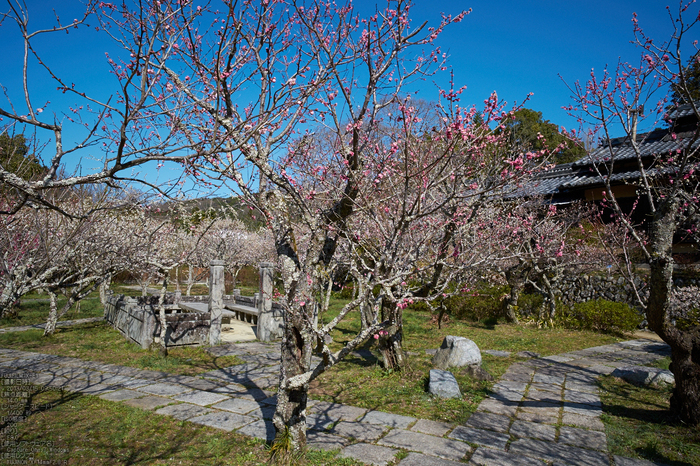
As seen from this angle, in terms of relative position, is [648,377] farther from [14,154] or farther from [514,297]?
[14,154]

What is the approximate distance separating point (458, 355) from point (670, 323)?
348 centimetres

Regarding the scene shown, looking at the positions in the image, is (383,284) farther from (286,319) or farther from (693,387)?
(693,387)

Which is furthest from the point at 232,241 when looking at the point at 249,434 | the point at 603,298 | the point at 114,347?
the point at 249,434

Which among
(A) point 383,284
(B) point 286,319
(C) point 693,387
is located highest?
(A) point 383,284

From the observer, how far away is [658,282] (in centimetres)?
500

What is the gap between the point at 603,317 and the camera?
1213 cm

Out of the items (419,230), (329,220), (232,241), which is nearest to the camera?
(329,220)

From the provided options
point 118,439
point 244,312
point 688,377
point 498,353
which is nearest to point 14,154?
point 118,439

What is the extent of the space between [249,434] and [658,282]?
539 centimetres

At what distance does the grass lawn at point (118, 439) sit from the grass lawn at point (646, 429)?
11.2 ft

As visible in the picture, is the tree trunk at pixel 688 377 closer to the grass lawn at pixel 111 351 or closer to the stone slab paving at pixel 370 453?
the stone slab paving at pixel 370 453

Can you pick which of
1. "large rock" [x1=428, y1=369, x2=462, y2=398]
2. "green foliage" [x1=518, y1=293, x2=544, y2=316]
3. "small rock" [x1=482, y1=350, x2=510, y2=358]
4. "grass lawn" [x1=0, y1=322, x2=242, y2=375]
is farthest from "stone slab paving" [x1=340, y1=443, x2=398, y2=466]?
"green foliage" [x1=518, y1=293, x2=544, y2=316]

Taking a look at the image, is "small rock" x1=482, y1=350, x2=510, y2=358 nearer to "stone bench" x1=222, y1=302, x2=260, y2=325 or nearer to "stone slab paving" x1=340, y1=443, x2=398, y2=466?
"stone slab paving" x1=340, y1=443, x2=398, y2=466

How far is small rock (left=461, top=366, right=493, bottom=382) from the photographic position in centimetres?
730
